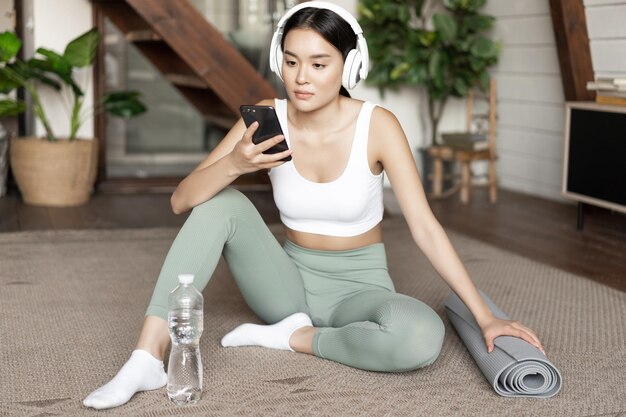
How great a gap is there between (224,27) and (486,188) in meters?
1.90

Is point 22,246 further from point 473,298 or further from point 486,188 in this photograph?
point 486,188

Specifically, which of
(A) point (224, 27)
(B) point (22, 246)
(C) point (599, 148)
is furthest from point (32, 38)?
(C) point (599, 148)

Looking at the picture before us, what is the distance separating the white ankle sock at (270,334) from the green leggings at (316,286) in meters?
0.03

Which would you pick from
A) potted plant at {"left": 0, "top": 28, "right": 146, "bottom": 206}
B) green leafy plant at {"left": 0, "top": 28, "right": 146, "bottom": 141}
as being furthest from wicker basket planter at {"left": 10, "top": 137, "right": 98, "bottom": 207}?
green leafy plant at {"left": 0, "top": 28, "right": 146, "bottom": 141}

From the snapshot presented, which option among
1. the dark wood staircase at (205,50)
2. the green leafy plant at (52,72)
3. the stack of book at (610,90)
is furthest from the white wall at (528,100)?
the green leafy plant at (52,72)

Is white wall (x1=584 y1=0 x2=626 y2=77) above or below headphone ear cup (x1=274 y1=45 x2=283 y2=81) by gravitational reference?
above

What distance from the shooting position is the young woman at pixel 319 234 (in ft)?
6.29

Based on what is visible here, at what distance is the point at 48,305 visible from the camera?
8.73 feet

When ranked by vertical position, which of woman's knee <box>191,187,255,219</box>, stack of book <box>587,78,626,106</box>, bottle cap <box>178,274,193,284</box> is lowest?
bottle cap <box>178,274,193,284</box>

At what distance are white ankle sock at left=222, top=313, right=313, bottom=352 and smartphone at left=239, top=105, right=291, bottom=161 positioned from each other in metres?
0.52

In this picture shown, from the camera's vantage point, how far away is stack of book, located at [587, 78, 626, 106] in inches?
147

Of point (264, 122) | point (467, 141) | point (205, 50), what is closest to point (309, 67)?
point (264, 122)

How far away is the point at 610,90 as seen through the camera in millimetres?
3826

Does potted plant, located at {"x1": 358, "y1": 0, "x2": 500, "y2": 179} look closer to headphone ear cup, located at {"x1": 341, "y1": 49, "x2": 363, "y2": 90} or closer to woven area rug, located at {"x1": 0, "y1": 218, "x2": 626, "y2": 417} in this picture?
woven area rug, located at {"x1": 0, "y1": 218, "x2": 626, "y2": 417}
